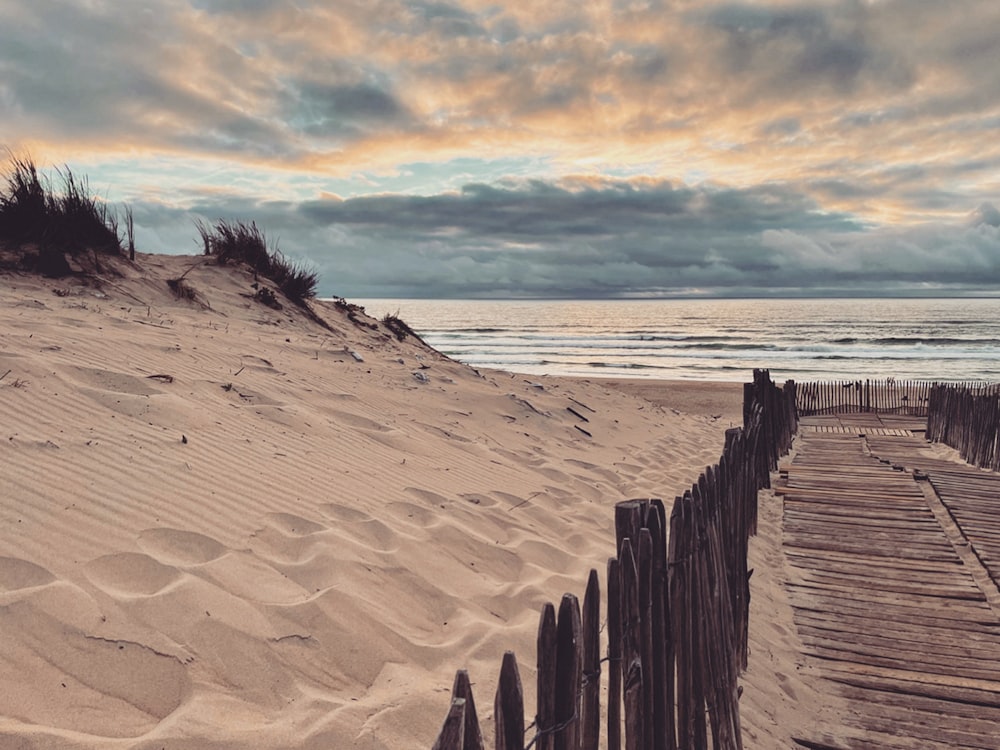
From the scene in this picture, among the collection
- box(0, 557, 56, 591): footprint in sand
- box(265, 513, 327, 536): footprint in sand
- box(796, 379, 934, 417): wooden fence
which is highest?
box(0, 557, 56, 591): footprint in sand

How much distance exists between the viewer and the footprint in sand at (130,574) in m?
2.41

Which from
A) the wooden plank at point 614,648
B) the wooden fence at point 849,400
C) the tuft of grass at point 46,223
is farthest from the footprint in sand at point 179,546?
the wooden fence at point 849,400

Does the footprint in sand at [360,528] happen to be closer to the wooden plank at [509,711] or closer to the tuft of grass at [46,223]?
the wooden plank at [509,711]

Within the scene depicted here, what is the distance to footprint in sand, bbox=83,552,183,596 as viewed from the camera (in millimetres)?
2406

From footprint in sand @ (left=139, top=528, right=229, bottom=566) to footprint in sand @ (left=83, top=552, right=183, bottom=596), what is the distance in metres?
0.06

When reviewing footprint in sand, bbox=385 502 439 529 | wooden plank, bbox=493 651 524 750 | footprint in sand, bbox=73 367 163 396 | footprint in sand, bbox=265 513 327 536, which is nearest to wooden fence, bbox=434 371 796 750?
wooden plank, bbox=493 651 524 750

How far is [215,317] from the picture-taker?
8633 mm

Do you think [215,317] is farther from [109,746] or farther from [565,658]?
[565,658]

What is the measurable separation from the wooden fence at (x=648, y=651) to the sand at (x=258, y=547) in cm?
55

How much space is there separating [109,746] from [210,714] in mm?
281

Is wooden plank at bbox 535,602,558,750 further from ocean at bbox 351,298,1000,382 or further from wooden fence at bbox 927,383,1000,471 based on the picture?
ocean at bbox 351,298,1000,382

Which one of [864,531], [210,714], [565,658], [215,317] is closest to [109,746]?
[210,714]

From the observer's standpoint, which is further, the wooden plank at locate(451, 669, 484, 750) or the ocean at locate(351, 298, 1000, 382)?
the ocean at locate(351, 298, 1000, 382)

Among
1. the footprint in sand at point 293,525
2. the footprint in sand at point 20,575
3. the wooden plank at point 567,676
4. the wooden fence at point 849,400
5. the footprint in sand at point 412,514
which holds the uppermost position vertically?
the wooden plank at point 567,676
